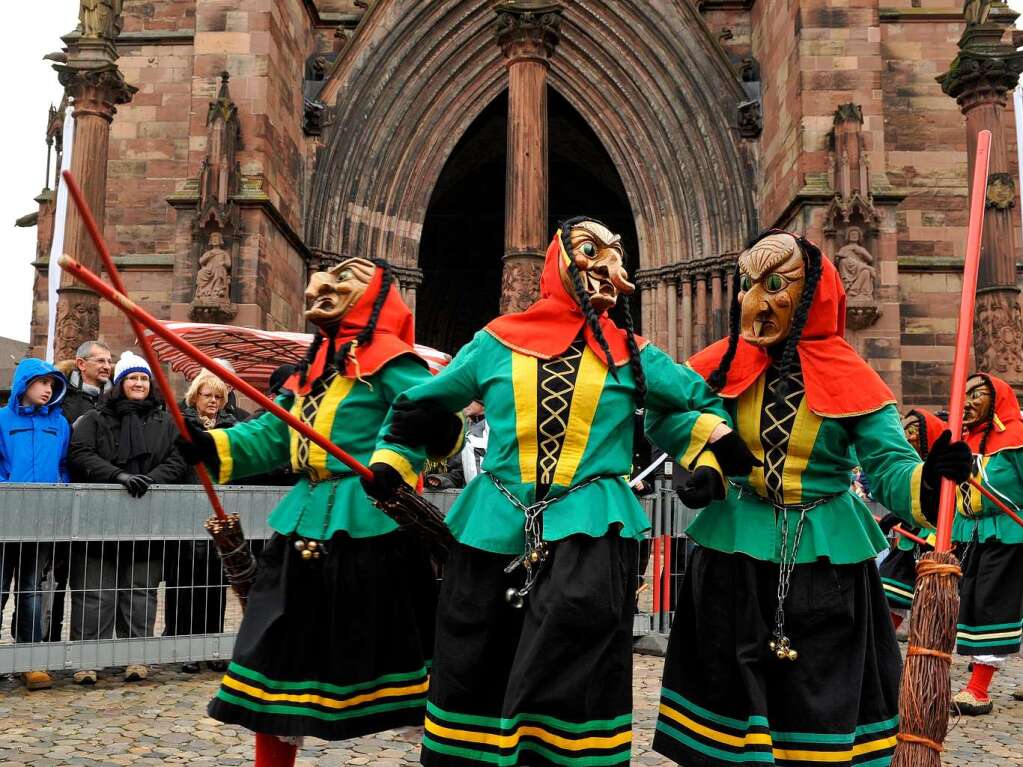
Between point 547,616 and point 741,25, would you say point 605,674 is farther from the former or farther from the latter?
point 741,25

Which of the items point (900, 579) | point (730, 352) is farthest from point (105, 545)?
point (900, 579)

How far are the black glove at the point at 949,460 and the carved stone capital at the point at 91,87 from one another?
497 inches

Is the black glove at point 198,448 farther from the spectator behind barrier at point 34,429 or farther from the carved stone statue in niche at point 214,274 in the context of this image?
the carved stone statue in niche at point 214,274

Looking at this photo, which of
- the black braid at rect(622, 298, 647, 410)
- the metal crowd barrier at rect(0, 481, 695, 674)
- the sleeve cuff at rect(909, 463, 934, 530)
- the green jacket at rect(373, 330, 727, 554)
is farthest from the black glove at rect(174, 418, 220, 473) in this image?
the metal crowd barrier at rect(0, 481, 695, 674)

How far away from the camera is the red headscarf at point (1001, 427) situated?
615cm

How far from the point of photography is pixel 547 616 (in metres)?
2.96

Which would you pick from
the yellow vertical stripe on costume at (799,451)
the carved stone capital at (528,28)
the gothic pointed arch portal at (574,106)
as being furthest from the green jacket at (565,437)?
the gothic pointed arch portal at (574,106)

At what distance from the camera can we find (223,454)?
A: 12.2 ft

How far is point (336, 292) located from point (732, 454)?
5.23 ft

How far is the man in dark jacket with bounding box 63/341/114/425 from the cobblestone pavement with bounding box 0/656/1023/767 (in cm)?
192

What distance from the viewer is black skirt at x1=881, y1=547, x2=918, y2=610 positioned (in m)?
6.72

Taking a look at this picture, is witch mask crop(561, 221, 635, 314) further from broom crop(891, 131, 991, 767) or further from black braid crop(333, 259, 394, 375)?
broom crop(891, 131, 991, 767)

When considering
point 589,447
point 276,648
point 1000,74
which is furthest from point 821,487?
point 1000,74

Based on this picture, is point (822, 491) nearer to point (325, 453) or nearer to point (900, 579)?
point (325, 453)
